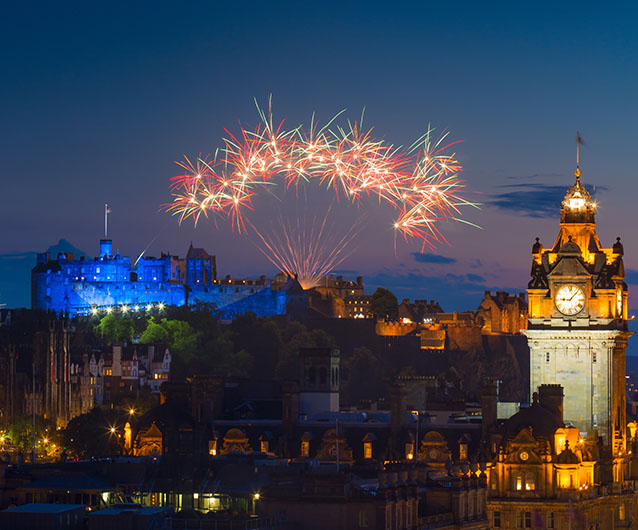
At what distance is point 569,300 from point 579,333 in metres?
2.30

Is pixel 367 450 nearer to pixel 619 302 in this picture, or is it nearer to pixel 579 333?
pixel 579 333

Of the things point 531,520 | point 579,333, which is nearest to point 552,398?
point 579,333

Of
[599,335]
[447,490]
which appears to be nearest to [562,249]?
[599,335]

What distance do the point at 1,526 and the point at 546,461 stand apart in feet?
141

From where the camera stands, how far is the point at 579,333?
137 m

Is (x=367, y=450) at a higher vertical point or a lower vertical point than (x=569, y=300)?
lower

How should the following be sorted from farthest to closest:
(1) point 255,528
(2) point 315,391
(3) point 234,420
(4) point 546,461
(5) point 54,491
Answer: (2) point 315,391 → (3) point 234,420 → (4) point 546,461 → (5) point 54,491 → (1) point 255,528

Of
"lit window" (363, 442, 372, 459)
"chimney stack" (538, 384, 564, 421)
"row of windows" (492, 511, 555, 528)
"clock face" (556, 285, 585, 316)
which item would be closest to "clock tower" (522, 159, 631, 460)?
"clock face" (556, 285, 585, 316)

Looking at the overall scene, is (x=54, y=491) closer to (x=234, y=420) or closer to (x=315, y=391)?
(x=234, y=420)

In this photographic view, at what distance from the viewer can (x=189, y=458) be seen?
11700 centimetres

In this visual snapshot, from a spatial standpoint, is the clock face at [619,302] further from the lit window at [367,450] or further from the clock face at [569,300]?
the lit window at [367,450]

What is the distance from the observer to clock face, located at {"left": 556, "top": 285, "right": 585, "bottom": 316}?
138 metres

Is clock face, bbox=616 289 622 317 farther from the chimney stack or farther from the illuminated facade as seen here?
the chimney stack

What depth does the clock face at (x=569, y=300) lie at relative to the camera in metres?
138
